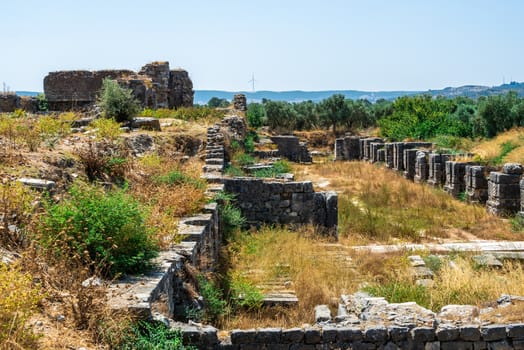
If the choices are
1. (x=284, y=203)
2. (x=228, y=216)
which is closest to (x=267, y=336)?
(x=228, y=216)

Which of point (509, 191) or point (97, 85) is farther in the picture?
point (97, 85)

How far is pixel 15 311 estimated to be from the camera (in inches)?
142

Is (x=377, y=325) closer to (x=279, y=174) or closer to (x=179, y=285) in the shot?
(x=179, y=285)

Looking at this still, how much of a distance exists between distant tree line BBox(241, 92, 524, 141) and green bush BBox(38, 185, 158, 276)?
3252cm

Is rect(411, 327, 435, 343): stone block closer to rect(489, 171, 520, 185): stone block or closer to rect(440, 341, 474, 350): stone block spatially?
rect(440, 341, 474, 350): stone block

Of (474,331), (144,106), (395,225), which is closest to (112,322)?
(474,331)

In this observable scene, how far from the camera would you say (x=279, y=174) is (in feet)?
44.5

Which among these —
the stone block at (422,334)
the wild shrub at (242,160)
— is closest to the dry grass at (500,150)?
the wild shrub at (242,160)

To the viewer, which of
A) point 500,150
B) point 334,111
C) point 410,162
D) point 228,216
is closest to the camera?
point 228,216

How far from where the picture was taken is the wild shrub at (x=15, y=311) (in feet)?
11.1

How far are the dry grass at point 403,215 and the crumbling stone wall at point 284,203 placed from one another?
1364 mm

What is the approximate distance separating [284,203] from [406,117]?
28907 mm

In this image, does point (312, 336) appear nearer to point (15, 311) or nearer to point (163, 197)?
point (15, 311)

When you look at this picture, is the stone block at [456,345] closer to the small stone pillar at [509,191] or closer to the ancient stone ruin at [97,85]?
the small stone pillar at [509,191]
